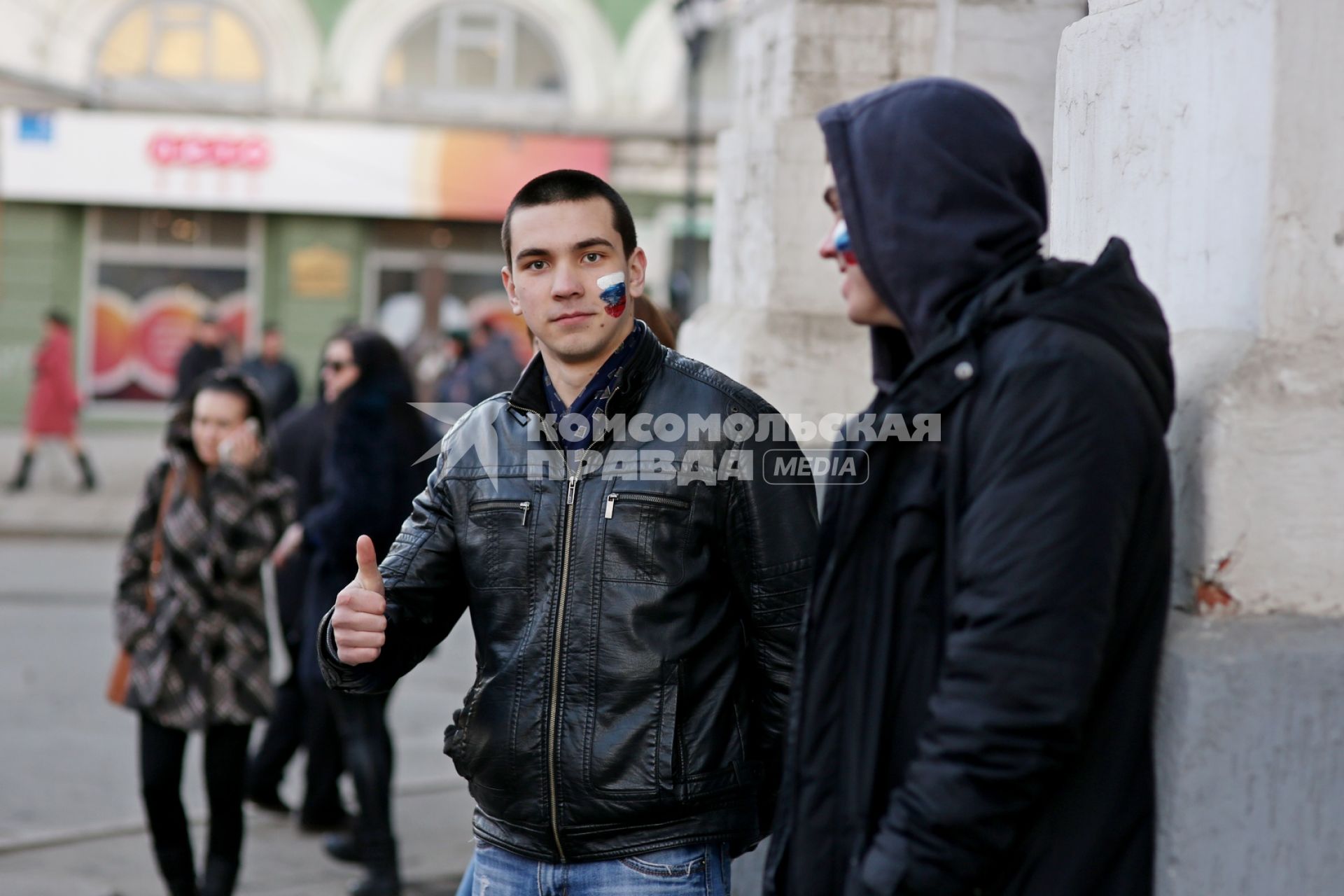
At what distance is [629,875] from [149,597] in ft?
9.66

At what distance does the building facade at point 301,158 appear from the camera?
21.7m

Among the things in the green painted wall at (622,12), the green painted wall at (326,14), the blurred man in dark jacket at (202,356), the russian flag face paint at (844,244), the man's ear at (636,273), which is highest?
the green painted wall at (622,12)

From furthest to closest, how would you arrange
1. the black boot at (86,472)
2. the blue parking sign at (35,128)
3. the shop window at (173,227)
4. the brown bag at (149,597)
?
1. the shop window at (173,227)
2. the blue parking sign at (35,128)
3. the black boot at (86,472)
4. the brown bag at (149,597)

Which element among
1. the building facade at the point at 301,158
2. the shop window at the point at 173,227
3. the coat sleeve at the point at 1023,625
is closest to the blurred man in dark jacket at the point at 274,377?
the building facade at the point at 301,158

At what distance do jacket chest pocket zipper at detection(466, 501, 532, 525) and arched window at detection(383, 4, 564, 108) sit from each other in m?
20.6

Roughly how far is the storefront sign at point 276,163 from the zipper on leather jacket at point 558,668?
19.7 meters

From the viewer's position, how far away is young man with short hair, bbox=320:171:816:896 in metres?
2.75

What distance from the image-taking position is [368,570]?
2770 millimetres

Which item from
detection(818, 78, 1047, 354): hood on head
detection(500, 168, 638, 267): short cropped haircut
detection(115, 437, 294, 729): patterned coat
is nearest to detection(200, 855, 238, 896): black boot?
detection(115, 437, 294, 729): patterned coat

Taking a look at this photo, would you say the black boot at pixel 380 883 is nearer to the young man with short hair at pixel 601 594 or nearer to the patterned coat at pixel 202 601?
the patterned coat at pixel 202 601

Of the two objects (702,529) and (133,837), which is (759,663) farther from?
(133,837)

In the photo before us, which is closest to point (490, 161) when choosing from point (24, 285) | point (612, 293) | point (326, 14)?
point (326, 14)

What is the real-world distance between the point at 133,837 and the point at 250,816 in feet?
1.82

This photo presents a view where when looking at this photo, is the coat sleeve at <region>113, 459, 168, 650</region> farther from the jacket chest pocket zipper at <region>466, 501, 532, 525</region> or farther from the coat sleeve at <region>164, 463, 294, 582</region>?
the jacket chest pocket zipper at <region>466, 501, 532, 525</region>
